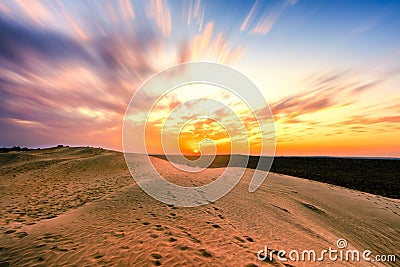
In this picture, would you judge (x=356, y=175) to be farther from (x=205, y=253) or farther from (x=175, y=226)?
(x=205, y=253)

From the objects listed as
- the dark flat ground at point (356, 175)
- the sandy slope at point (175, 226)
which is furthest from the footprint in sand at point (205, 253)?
the dark flat ground at point (356, 175)

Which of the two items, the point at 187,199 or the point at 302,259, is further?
the point at 187,199

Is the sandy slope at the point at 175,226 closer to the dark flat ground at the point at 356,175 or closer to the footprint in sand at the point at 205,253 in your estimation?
the footprint in sand at the point at 205,253

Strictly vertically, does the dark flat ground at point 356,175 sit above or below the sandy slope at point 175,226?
above

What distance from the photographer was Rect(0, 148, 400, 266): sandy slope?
6512mm

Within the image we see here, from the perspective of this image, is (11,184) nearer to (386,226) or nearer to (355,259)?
(355,259)

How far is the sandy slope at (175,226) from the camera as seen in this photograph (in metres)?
6.51

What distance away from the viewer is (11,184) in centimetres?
2036

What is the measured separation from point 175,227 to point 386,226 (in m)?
15.9

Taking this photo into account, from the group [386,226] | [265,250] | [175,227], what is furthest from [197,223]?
[386,226]

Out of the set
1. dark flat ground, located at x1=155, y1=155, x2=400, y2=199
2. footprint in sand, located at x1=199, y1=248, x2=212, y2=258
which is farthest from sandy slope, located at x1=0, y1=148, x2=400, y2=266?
dark flat ground, located at x1=155, y1=155, x2=400, y2=199

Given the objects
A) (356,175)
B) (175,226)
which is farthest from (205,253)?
(356,175)

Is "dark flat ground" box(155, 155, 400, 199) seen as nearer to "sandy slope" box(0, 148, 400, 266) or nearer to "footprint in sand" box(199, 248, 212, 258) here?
"sandy slope" box(0, 148, 400, 266)

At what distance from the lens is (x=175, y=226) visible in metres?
8.80
